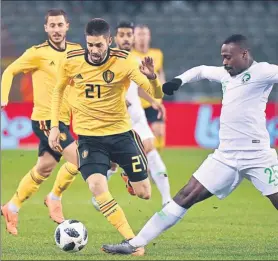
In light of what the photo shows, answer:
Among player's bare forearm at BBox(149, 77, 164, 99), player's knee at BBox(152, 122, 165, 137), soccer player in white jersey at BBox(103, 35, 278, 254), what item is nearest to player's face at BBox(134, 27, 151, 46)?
player's knee at BBox(152, 122, 165, 137)

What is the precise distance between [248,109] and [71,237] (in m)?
1.72

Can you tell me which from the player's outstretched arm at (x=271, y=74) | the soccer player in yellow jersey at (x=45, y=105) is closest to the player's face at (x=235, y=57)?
the player's outstretched arm at (x=271, y=74)

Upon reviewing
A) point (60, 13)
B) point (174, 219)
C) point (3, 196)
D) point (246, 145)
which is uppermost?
point (60, 13)

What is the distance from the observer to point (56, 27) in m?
8.55

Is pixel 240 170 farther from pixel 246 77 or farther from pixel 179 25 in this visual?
pixel 179 25

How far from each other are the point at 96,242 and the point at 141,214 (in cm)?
210

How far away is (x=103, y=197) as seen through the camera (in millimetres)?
6754

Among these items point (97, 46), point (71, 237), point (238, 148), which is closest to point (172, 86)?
point (238, 148)

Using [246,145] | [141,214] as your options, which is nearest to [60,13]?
[141,214]

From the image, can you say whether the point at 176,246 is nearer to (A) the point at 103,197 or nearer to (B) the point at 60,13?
(A) the point at 103,197

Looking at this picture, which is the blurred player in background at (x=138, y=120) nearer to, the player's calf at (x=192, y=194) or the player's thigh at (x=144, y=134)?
the player's thigh at (x=144, y=134)

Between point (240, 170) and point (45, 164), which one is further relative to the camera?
point (45, 164)

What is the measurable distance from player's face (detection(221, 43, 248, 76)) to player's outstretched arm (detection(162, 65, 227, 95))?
170 mm

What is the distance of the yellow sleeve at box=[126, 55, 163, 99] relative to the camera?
266 inches
